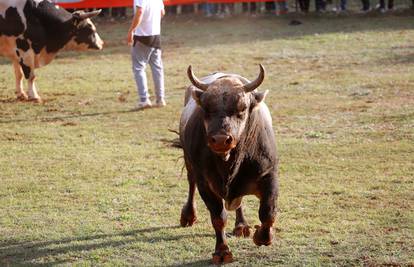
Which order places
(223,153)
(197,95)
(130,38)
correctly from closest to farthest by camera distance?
(223,153) < (197,95) < (130,38)

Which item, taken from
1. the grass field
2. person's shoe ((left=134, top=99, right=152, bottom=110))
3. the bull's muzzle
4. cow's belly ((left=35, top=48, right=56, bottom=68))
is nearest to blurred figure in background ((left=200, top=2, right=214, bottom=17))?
the grass field

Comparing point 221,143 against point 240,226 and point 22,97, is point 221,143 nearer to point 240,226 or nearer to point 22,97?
point 240,226

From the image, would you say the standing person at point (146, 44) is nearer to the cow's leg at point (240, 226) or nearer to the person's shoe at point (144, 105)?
the person's shoe at point (144, 105)

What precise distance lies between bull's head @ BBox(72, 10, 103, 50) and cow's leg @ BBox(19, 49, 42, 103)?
0.96m

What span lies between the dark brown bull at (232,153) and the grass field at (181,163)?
0.33 meters

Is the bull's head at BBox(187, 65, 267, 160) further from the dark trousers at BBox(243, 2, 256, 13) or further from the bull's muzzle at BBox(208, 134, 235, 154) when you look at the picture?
the dark trousers at BBox(243, 2, 256, 13)

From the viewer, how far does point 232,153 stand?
623 cm

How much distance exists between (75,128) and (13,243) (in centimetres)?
492

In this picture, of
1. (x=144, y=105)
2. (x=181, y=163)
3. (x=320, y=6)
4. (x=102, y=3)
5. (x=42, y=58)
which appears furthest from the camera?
(x=320, y=6)

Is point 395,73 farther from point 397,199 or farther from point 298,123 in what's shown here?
point 397,199

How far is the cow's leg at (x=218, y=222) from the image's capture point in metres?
6.43

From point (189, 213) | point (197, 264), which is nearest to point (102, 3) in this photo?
point (189, 213)

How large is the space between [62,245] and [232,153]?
174 cm

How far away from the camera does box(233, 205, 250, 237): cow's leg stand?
7.16 metres
